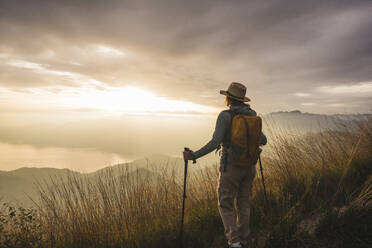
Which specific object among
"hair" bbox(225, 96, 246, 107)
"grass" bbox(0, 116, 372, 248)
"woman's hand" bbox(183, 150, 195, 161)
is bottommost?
"grass" bbox(0, 116, 372, 248)

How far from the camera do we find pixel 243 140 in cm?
247

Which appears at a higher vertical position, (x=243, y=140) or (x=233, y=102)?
(x=233, y=102)

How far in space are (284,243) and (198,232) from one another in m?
1.24

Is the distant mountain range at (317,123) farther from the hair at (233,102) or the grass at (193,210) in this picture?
the hair at (233,102)

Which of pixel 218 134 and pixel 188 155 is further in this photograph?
pixel 188 155

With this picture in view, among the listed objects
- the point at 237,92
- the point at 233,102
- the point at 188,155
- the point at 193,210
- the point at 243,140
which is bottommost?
the point at 193,210

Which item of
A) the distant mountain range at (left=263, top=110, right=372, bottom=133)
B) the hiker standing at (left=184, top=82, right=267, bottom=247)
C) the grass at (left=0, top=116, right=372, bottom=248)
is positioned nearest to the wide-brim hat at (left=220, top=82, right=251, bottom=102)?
the hiker standing at (left=184, top=82, right=267, bottom=247)

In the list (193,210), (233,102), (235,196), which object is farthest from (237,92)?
(193,210)

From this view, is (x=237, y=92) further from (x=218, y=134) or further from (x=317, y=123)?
(x=317, y=123)

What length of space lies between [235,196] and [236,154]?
692 mm

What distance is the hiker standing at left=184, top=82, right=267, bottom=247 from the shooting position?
247 centimetres

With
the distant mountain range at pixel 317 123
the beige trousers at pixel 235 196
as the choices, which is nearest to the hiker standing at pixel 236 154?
the beige trousers at pixel 235 196

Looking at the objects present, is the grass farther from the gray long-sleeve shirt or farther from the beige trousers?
the gray long-sleeve shirt

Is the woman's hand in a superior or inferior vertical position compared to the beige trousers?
superior
